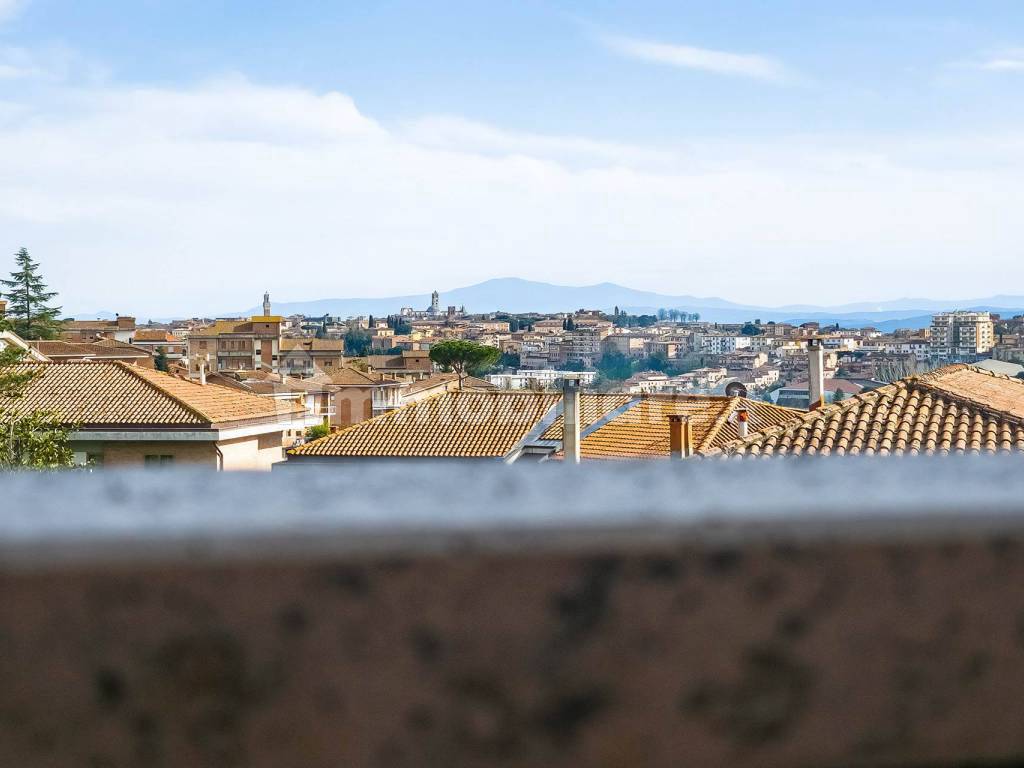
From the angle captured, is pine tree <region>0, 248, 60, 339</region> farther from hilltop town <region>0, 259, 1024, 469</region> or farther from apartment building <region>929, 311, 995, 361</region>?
apartment building <region>929, 311, 995, 361</region>

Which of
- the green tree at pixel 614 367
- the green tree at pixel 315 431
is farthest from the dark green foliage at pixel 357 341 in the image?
the green tree at pixel 614 367

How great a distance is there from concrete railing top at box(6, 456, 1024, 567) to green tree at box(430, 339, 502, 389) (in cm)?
4950

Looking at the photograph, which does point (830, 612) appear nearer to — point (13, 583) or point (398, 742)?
point (398, 742)

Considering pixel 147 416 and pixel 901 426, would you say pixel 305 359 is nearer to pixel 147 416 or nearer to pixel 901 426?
pixel 147 416

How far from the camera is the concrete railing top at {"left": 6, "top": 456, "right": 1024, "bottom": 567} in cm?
55

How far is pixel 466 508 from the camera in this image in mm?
574

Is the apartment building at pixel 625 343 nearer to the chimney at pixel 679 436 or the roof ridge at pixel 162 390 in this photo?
the roof ridge at pixel 162 390

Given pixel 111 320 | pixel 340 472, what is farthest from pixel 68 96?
pixel 340 472

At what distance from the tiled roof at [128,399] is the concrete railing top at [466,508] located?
2733 cm

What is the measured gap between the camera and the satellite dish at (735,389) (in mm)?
24375

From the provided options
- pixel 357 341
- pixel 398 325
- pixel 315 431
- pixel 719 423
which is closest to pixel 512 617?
pixel 719 423

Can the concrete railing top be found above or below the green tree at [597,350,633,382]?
above

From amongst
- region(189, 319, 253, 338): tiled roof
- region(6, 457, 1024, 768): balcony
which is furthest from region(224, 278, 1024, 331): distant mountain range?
region(6, 457, 1024, 768): balcony

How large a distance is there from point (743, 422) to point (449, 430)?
7892mm
